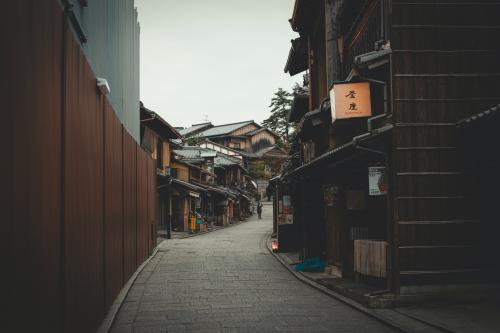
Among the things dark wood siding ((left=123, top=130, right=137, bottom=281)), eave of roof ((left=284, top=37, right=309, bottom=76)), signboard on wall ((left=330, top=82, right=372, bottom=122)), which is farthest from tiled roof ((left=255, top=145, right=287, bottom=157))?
signboard on wall ((left=330, top=82, right=372, bottom=122))

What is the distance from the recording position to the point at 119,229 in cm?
1214

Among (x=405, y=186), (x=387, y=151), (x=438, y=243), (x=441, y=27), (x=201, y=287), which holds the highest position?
(x=441, y=27)

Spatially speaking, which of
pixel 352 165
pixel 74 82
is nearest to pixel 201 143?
pixel 352 165

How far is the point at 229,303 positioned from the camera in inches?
456

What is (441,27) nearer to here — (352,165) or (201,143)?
(352,165)

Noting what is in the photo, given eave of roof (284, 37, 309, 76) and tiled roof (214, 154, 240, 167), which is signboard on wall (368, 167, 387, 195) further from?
tiled roof (214, 154, 240, 167)

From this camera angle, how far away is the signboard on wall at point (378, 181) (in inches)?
452


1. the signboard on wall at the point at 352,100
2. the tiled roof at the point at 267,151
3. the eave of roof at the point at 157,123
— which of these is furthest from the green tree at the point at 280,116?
the signboard on wall at the point at 352,100

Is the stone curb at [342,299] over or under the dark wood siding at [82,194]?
under

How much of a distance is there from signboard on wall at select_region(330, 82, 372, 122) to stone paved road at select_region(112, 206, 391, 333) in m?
4.54

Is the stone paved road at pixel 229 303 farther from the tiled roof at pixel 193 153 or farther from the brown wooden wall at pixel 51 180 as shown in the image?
the tiled roof at pixel 193 153

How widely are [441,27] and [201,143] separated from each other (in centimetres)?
6099

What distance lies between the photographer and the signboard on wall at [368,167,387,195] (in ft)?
37.7

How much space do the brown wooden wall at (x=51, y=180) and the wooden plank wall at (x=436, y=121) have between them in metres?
6.27
